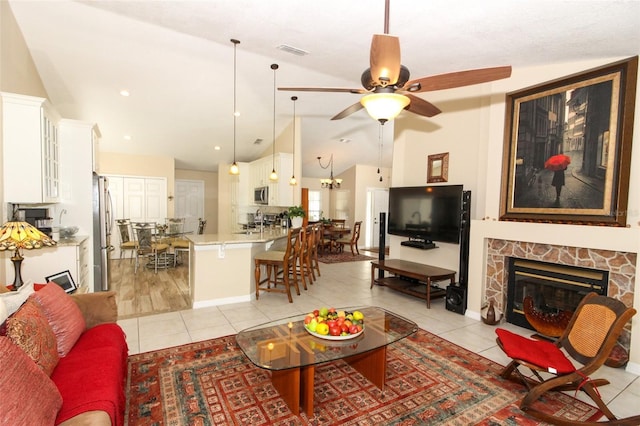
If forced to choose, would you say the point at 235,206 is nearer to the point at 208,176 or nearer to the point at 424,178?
the point at 208,176

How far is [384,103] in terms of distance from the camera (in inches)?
73.3

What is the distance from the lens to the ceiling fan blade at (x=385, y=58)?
5.46 ft

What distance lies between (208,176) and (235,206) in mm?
1749

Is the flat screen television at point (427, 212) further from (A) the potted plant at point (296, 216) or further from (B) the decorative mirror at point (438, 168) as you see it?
(A) the potted plant at point (296, 216)

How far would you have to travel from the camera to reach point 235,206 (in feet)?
30.1

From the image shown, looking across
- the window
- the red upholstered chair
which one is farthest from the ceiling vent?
the window

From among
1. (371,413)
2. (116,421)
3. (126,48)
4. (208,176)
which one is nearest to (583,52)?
(371,413)

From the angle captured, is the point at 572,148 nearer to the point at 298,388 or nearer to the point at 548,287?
the point at 548,287

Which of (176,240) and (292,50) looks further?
(176,240)

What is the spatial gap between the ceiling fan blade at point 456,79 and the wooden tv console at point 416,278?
2697mm

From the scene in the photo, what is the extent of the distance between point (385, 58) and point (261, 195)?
6.08m

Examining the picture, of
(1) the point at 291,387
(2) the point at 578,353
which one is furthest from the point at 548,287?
(1) the point at 291,387

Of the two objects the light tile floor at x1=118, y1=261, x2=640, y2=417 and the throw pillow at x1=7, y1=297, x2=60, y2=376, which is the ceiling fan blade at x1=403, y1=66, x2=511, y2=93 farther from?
the throw pillow at x1=7, y1=297, x2=60, y2=376

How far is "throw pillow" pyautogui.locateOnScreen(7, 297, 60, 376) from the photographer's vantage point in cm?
150
